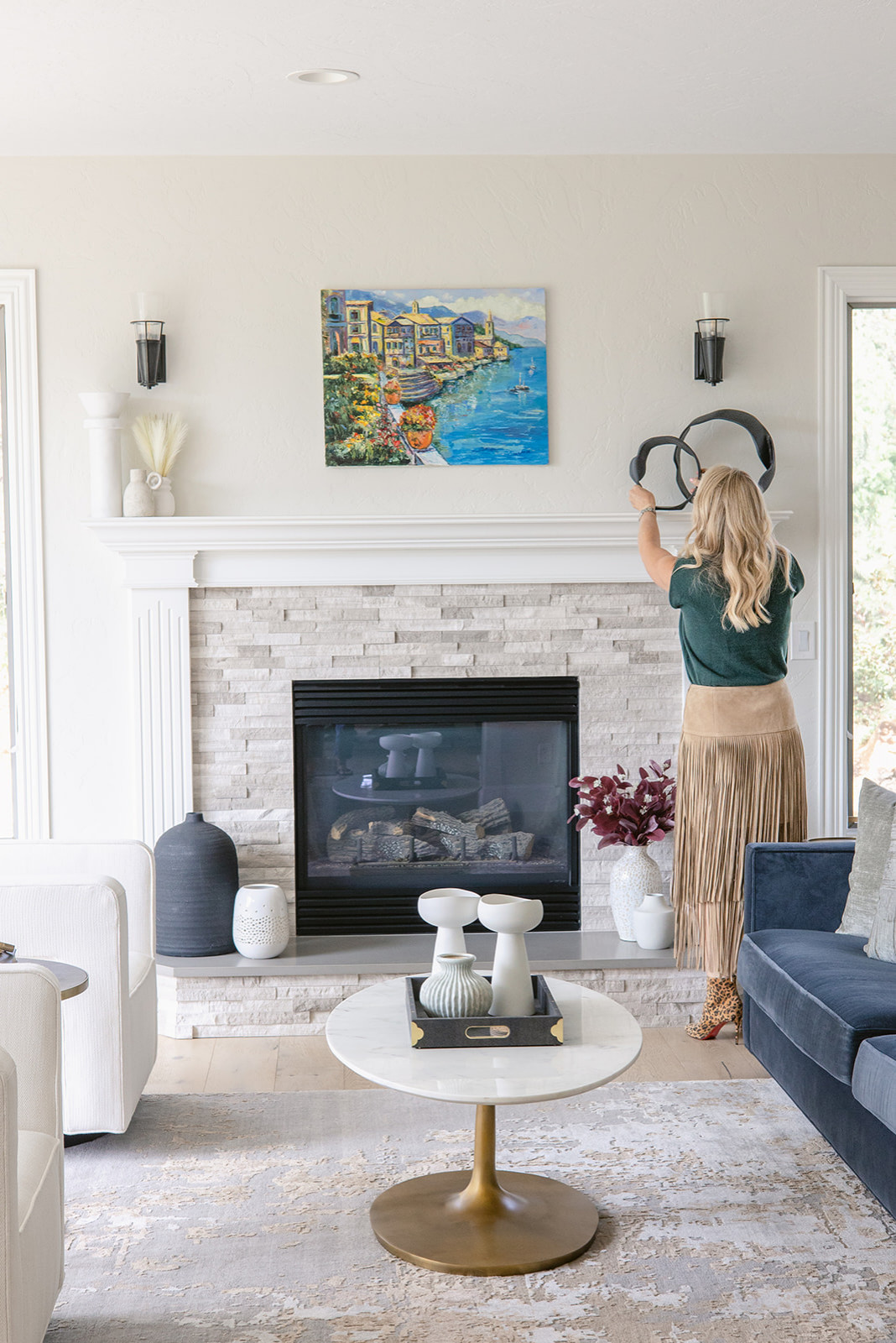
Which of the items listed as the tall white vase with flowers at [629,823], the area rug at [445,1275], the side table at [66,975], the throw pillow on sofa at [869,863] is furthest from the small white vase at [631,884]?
the side table at [66,975]

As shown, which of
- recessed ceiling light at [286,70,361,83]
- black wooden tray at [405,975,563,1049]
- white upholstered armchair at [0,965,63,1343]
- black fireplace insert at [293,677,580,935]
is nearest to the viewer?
white upholstered armchair at [0,965,63,1343]

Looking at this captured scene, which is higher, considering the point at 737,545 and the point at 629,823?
the point at 737,545

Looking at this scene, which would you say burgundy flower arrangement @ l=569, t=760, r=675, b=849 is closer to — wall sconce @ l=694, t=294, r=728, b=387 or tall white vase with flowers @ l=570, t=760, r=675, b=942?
tall white vase with flowers @ l=570, t=760, r=675, b=942

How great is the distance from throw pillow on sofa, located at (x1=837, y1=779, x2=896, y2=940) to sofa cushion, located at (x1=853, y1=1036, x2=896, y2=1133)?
659mm

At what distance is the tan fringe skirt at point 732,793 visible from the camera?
3523 mm

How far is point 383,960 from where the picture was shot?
3.81m

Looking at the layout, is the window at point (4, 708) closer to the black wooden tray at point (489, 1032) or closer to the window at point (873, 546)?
the black wooden tray at point (489, 1032)

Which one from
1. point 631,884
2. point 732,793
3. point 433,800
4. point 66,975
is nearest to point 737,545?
point 732,793

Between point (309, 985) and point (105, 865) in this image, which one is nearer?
point (105, 865)

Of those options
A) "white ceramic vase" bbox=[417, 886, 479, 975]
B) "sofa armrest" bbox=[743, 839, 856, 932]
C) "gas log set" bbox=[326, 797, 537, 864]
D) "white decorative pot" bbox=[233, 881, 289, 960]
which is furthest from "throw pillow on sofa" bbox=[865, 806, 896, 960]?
"white decorative pot" bbox=[233, 881, 289, 960]

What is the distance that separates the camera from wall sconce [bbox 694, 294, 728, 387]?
3.97 m

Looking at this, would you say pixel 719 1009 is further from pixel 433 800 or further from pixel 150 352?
pixel 150 352

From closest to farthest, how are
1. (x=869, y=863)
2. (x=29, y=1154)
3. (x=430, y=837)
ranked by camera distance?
(x=29, y=1154) < (x=869, y=863) < (x=430, y=837)

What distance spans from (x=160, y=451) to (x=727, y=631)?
6.00ft
